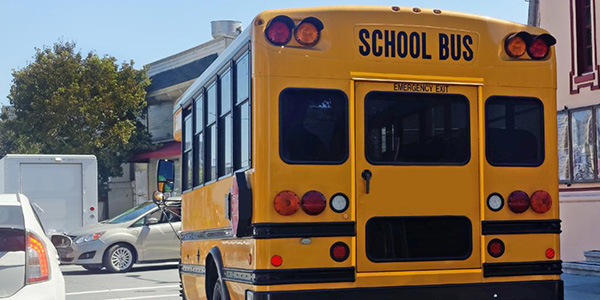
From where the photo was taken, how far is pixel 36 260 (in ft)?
21.8

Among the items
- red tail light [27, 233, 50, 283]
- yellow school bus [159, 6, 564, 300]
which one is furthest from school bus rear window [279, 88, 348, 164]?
red tail light [27, 233, 50, 283]

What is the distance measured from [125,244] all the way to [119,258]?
1.02 ft

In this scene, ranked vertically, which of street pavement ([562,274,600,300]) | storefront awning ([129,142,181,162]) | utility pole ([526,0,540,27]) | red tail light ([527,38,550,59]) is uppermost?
utility pole ([526,0,540,27])

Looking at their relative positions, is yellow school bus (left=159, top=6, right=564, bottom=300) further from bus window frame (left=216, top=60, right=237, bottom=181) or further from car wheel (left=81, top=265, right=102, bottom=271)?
car wheel (left=81, top=265, right=102, bottom=271)

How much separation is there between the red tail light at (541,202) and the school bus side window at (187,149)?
389 centimetres

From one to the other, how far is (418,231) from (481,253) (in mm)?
530

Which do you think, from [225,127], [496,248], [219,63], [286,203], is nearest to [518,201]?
[496,248]

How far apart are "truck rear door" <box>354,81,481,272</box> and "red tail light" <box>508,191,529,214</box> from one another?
28cm

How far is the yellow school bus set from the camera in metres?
6.14

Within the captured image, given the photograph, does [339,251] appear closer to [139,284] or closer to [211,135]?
[211,135]

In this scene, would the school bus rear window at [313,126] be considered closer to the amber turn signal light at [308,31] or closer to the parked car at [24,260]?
the amber turn signal light at [308,31]

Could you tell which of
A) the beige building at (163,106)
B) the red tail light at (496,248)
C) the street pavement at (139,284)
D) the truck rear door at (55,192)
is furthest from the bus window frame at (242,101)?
the beige building at (163,106)

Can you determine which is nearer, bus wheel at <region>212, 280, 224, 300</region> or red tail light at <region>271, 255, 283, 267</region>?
red tail light at <region>271, 255, 283, 267</region>

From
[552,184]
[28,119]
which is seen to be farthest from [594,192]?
[28,119]
